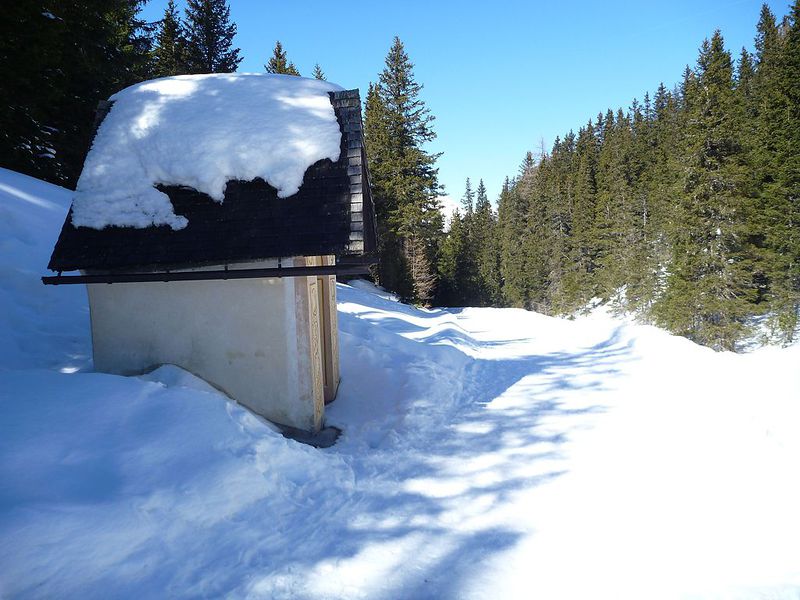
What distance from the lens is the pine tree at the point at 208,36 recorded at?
28.1 m

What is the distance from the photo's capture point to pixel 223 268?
6.52 meters

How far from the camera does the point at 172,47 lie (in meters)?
28.7

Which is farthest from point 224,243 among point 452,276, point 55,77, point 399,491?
point 452,276

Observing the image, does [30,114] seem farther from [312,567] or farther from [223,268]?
[312,567]

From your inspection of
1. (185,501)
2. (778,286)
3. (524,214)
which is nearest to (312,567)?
(185,501)

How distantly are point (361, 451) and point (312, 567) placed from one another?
2.71m

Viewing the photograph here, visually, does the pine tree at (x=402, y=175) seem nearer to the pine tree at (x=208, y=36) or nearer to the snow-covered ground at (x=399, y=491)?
the pine tree at (x=208, y=36)

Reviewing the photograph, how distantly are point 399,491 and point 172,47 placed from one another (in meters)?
35.5

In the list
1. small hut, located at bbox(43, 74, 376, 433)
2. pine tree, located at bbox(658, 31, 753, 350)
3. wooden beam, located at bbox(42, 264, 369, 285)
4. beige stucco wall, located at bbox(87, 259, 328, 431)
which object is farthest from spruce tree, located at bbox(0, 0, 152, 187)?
pine tree, located at bbox(658, 31, 753, 350)

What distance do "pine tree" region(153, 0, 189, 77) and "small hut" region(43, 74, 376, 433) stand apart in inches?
1053

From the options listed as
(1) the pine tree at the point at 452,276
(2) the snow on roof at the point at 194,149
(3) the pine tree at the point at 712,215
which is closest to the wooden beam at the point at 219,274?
(2) the snow on roof at the point at 194,149

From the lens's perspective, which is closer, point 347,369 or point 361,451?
point 361,451

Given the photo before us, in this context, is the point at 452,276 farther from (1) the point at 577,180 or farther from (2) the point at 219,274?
(2) the point at 219,274

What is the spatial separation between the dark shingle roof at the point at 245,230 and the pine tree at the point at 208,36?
2769 cm
